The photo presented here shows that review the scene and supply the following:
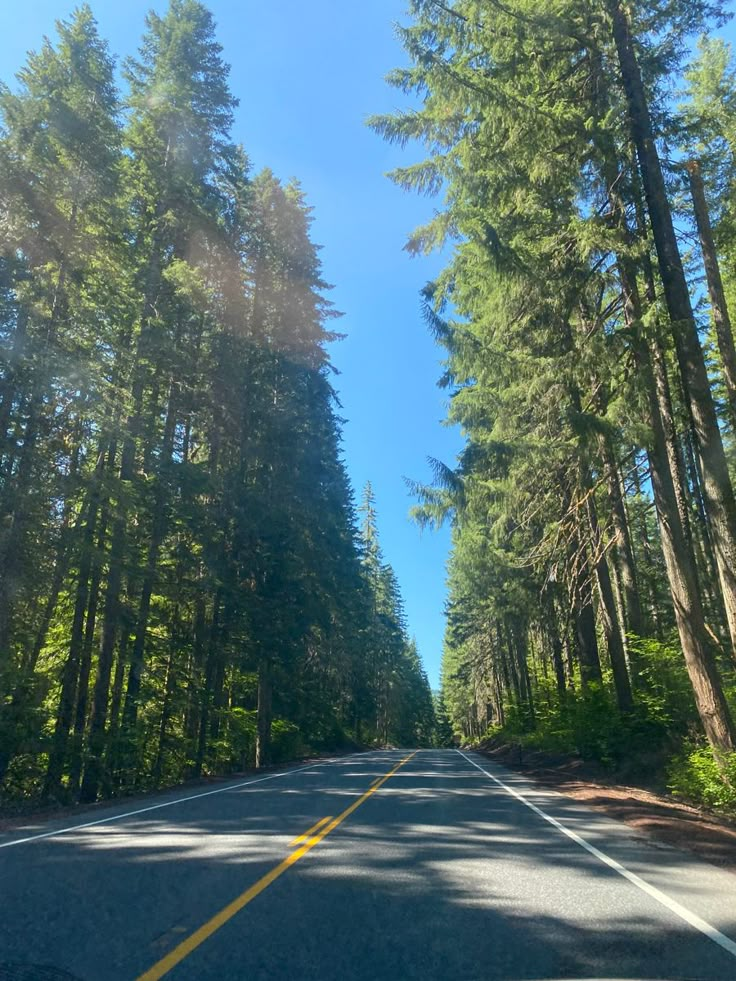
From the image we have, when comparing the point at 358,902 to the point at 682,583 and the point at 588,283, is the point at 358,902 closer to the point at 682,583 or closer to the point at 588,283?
the point at 682,583

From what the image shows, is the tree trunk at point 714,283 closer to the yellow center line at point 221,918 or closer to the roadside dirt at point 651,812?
the roadside dirt at point 651,812

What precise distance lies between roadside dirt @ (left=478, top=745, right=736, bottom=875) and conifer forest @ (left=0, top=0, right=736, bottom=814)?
2.18 ft

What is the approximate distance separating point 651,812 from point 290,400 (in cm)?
2103

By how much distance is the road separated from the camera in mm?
4035

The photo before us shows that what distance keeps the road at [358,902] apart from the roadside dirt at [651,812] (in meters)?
0.47

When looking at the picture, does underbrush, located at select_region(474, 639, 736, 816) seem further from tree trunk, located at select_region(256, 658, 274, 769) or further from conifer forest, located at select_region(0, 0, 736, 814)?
tree trunk, located at select_region(256, 658, 274, 769)

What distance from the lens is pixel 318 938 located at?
450 centimetres

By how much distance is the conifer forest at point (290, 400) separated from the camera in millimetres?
12352

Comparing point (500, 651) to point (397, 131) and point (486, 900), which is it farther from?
point (486, 900)

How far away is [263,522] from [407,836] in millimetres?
16454

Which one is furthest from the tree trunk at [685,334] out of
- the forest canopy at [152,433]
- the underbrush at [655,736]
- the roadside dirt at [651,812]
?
the forest canopy at [152,433]

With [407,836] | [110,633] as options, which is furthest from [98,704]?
[407,836]

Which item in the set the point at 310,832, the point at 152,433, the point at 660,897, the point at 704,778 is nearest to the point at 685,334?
the point at 704,778

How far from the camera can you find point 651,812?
10.4 metres
